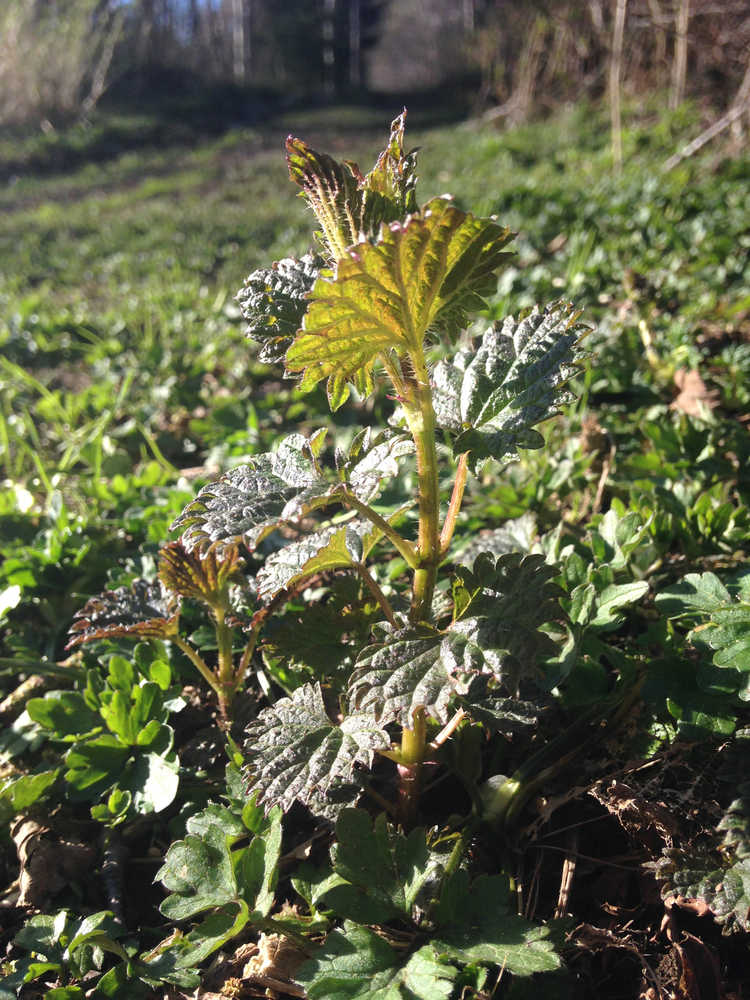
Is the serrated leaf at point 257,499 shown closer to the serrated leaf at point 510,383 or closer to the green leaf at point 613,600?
the serrated leaf at point 510,383

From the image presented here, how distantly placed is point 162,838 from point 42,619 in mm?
789

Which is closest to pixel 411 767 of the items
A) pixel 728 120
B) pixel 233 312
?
pixel 233 312

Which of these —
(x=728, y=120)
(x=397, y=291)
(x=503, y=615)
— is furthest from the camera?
(x=728, y=120)

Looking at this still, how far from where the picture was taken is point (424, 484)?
1086 mm

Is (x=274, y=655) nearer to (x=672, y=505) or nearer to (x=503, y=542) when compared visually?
(x=503, y=542)

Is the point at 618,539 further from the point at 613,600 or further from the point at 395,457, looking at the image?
the point at 395,457

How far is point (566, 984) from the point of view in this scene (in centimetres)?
104

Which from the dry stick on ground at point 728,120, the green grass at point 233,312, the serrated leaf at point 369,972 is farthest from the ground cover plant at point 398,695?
the dry stick on ground at point 728,120

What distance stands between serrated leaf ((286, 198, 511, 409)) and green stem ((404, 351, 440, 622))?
0.06 meters

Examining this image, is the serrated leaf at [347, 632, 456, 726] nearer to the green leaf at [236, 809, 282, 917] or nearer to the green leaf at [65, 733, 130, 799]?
the green leaf at [236, 809, 282, 917]

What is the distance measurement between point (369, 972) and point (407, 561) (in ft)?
1.84

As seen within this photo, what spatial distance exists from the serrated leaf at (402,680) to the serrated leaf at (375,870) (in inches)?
8.3

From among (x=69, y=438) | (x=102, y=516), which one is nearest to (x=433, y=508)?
(x=102, y=516)

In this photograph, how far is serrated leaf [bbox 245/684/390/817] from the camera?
1100 millimetres
